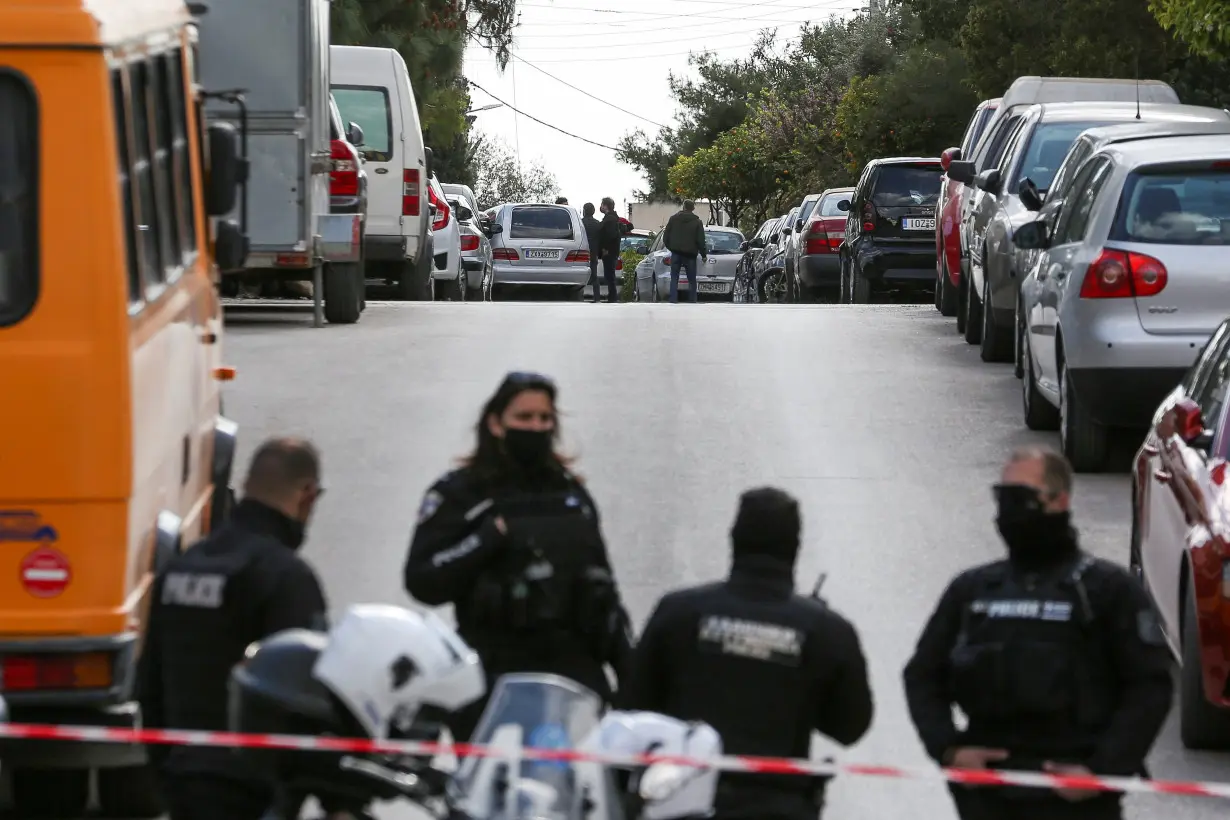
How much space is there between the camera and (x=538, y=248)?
34.1m

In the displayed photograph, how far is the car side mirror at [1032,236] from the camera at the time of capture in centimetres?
1281

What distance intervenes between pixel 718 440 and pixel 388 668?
888 cm

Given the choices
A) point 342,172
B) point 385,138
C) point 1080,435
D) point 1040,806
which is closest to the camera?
point 1040,806

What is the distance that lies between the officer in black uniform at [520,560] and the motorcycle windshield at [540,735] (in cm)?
73

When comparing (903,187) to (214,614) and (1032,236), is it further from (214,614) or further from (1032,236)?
(214,614)

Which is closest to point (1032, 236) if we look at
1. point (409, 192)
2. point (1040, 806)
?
point (1040, 806)

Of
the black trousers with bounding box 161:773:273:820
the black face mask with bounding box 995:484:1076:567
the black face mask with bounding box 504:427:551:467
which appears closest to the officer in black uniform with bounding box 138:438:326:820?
the black trousers with bounding box 161:773:273:820

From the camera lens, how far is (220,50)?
16125 mm

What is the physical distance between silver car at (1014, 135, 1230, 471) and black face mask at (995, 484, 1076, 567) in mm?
6507

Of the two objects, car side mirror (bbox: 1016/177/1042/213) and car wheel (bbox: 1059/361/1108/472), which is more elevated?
car side mirror (bbox: 1016/177/1042/213)

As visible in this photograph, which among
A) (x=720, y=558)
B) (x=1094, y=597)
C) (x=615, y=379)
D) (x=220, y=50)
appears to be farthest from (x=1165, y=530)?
(x=220, y=50)

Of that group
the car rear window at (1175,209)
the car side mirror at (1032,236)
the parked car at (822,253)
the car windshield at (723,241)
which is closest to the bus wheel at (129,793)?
the car rear window at (1175,209)

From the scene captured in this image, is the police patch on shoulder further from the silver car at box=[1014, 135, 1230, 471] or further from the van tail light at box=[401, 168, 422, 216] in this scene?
the van tail light at box=[401, 168, 422, 216]

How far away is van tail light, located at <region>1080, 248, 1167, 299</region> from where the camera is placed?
11586mm
